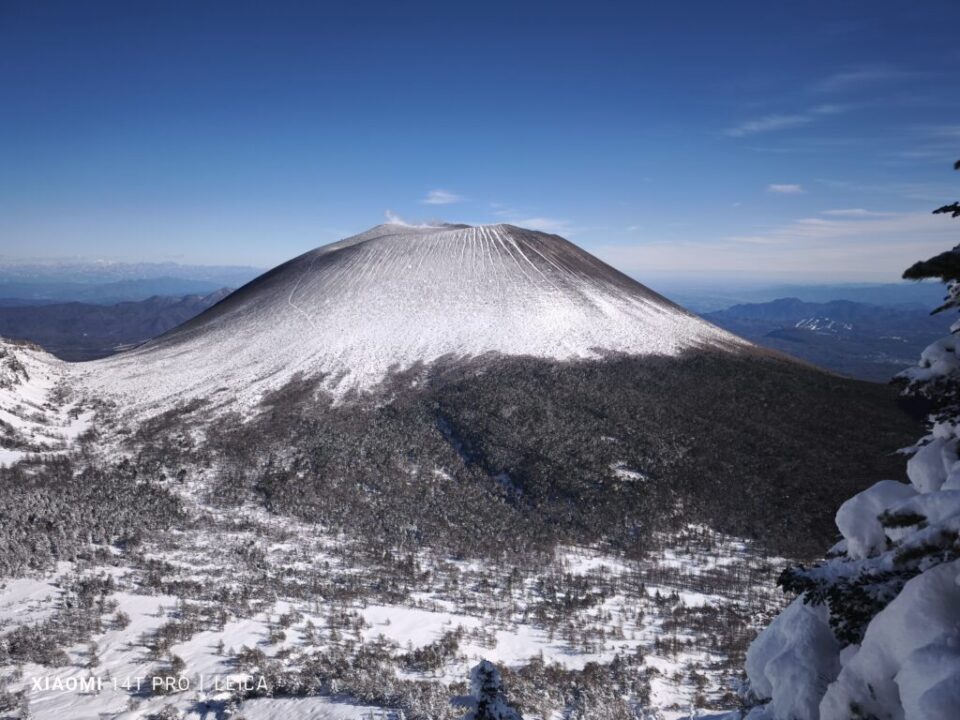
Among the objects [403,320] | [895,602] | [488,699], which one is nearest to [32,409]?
[403,320]

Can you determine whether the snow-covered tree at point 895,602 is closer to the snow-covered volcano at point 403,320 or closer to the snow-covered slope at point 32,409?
the snow-covered slope at point 32,409

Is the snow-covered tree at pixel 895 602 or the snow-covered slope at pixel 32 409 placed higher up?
the snow-covered tree at pixel 895 602

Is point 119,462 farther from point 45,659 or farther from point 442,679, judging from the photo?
point 442,679

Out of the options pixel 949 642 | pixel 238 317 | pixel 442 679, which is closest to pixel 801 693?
pixel 949 642

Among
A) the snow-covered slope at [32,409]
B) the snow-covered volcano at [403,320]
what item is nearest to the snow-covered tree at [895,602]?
the snow-covered slope at [32,409]

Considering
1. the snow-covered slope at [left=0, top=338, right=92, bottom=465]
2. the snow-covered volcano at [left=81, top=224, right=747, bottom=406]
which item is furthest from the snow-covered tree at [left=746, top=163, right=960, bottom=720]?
the snow-covered volcano at [left=81, top=224, right=747, bottom=406]
